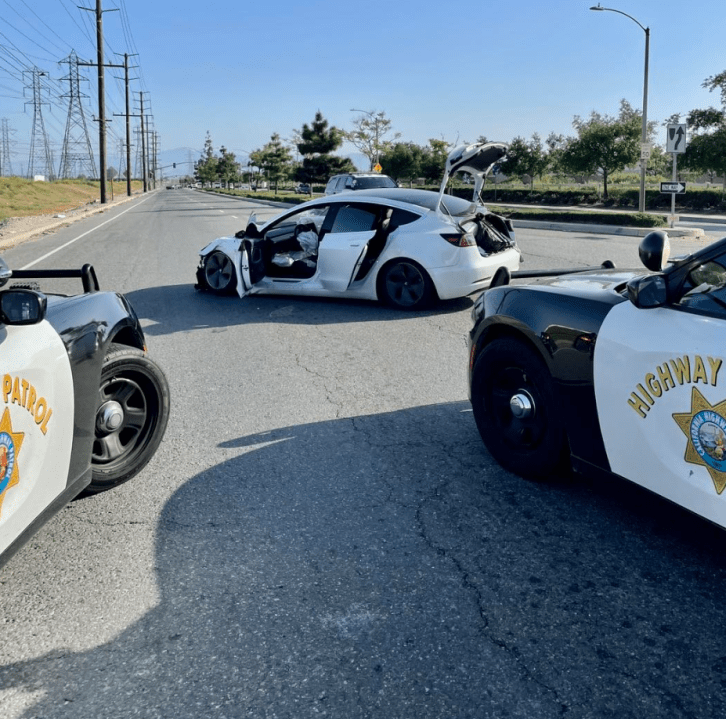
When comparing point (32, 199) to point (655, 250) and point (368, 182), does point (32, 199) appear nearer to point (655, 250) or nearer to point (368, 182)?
point (368, 182)

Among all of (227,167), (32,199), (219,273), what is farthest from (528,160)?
(227,167)

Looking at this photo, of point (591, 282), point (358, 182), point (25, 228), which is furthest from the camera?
point (358, 182)

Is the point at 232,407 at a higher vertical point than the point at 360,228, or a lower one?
lower

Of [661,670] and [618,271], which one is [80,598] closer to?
[661,670]

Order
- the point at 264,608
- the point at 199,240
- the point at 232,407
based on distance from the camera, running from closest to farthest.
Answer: the point at 264,608 → the point at 232,407 → the point at 199,240

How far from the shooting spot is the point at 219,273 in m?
10.6

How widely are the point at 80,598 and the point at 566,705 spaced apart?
191cm

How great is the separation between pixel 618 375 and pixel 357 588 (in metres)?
1.40

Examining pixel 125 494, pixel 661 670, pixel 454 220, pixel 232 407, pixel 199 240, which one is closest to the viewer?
pixel 661 670

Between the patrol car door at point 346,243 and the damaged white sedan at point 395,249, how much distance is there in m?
0.01

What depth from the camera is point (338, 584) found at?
124 inches

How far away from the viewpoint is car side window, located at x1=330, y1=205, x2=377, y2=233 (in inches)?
361

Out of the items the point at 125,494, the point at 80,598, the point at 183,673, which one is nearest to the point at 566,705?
the point at 183,673

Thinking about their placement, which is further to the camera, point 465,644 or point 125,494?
point 125,494
